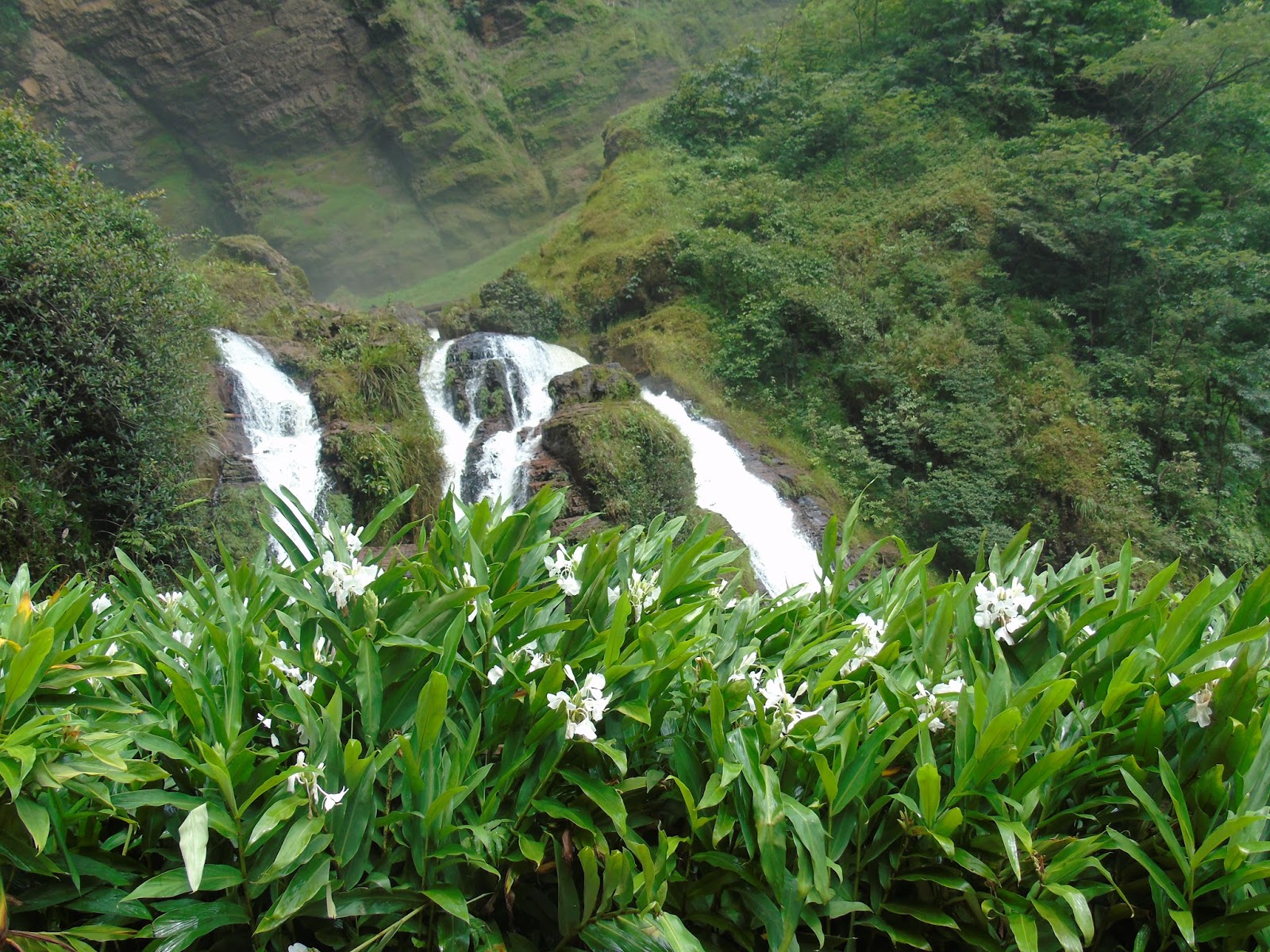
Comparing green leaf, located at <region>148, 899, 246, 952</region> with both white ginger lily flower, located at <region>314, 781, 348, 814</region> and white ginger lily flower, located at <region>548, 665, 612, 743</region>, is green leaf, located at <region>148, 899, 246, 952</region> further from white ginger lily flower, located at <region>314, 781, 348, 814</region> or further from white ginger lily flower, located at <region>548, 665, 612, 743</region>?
white ginger lily flower, located at <region>548, 665, 612, 743</region>

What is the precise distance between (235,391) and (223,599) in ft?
30.6

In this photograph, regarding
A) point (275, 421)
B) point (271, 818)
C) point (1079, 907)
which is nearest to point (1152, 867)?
point (1079, 907)

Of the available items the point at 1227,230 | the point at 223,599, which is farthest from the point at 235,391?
the point at 1227,230

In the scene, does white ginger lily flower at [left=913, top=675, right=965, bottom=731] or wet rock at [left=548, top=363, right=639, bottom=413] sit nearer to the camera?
white ginger lily flower at [left=913, top=675, right=965, bottom=731]

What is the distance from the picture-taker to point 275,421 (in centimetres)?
1002

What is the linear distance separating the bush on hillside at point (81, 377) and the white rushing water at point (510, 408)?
9.93 ft

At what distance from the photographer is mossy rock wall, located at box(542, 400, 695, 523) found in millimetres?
9070

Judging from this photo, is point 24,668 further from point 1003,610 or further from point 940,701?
point 1003,610

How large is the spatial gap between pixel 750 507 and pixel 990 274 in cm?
709

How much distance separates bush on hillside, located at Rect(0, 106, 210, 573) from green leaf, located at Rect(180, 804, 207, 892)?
6094mm

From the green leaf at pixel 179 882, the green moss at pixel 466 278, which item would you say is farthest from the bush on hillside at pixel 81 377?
Answer: the green moss at pixel 466 278

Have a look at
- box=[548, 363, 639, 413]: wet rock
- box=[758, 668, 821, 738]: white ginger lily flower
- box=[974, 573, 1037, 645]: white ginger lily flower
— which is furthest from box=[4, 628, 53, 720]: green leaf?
box=[548, 363, 639, 413]: wet rock

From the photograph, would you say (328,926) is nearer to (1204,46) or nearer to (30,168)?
(30,168)

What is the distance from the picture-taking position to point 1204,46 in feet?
45.0
